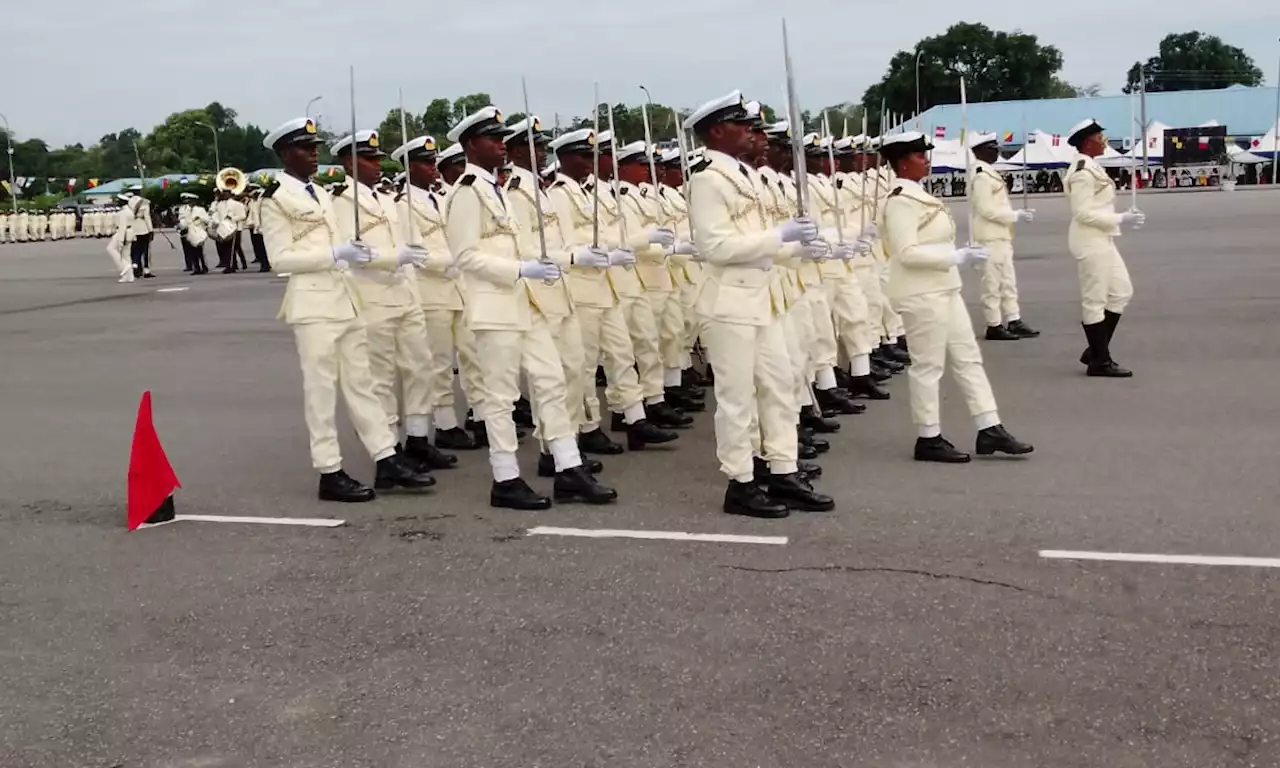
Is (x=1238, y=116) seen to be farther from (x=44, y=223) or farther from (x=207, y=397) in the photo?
(x=207, y=397)

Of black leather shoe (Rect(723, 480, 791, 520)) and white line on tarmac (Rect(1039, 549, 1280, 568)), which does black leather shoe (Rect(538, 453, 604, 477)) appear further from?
white line on tarmac (Rect(1039, 549, 1280, 568))

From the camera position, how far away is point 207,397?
1158 cm

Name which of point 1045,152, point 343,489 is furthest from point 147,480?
point 1045,152

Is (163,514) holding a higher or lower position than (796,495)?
higher

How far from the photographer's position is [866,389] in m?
10.4

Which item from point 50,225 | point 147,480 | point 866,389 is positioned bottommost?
point 866,389

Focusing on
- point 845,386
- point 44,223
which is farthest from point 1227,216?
point 44,223

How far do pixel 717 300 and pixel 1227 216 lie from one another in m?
29.4

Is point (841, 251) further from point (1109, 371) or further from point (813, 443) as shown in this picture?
point (1109, 371)

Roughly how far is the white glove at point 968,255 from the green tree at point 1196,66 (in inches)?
4524

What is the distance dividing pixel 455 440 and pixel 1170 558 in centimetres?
496

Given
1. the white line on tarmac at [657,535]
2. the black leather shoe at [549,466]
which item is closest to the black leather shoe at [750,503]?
the white line on tarmac at [657,535]

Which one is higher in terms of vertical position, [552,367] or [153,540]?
[552,367]

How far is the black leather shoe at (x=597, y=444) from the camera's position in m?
8.75
